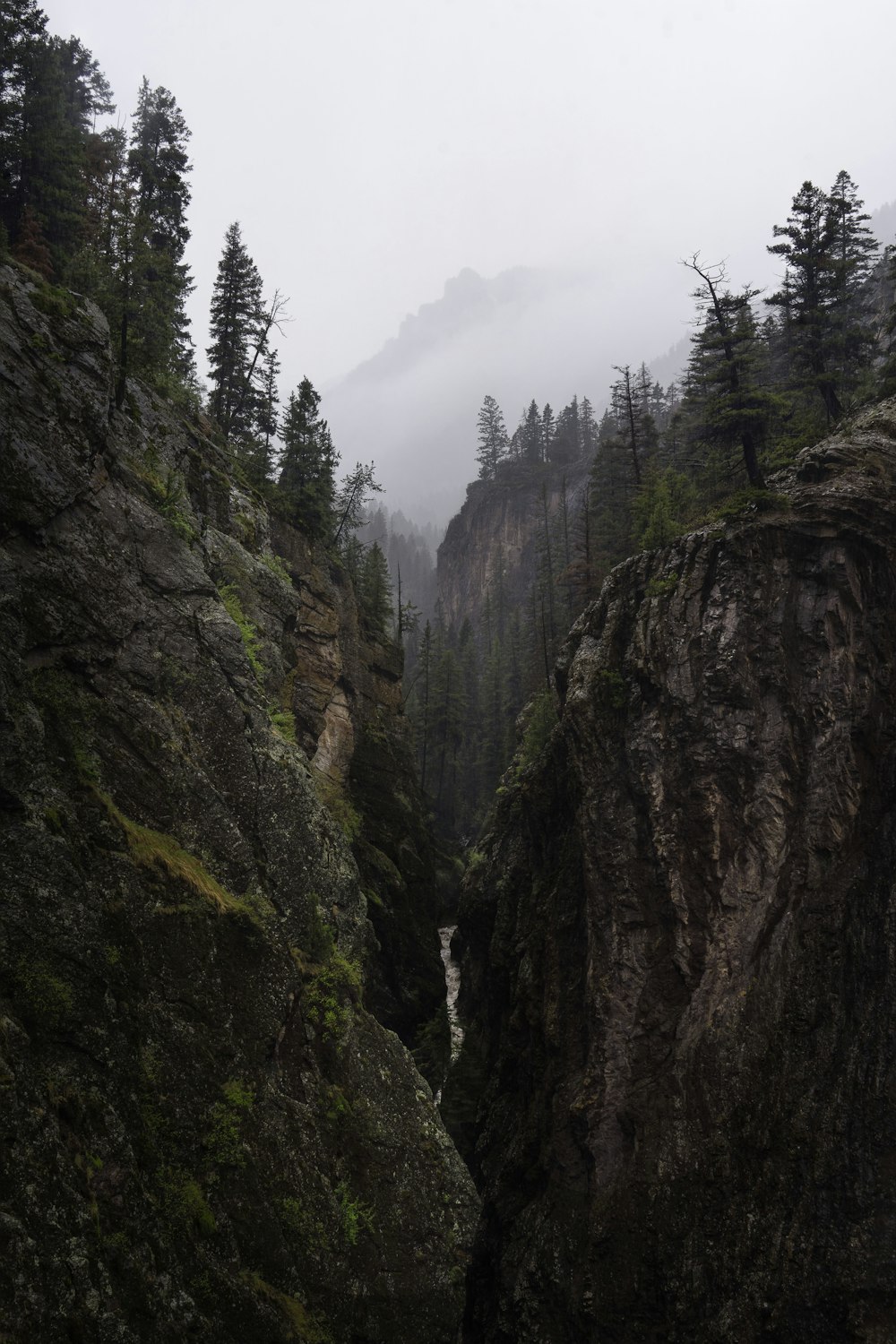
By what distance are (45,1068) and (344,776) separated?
2080 cm

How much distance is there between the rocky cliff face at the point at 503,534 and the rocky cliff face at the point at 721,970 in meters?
63.3

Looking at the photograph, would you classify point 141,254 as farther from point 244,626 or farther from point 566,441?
point 566,441

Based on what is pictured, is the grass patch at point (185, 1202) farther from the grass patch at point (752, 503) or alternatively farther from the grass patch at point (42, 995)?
the grass patch at point (752, 503)

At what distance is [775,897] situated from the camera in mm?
18016

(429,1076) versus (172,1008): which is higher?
(172,1008)

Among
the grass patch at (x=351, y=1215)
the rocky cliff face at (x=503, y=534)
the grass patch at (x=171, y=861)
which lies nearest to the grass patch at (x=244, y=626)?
the grass patch at (x=171, y=861)

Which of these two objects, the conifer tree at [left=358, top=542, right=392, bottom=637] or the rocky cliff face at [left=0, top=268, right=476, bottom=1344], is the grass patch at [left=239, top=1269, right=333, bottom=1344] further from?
the conifer tree at [left=358, top=542, right=392, bottom=637]

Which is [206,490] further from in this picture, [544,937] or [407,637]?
[407,637]

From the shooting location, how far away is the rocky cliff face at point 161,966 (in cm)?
871

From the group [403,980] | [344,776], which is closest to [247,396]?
[344,776]

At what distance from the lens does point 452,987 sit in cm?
3206

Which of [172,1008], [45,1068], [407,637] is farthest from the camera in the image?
[407,637]

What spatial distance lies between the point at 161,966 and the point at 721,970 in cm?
1398

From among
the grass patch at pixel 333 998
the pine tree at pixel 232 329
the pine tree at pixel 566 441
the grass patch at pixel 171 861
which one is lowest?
the grass patch at pixel 333 998
